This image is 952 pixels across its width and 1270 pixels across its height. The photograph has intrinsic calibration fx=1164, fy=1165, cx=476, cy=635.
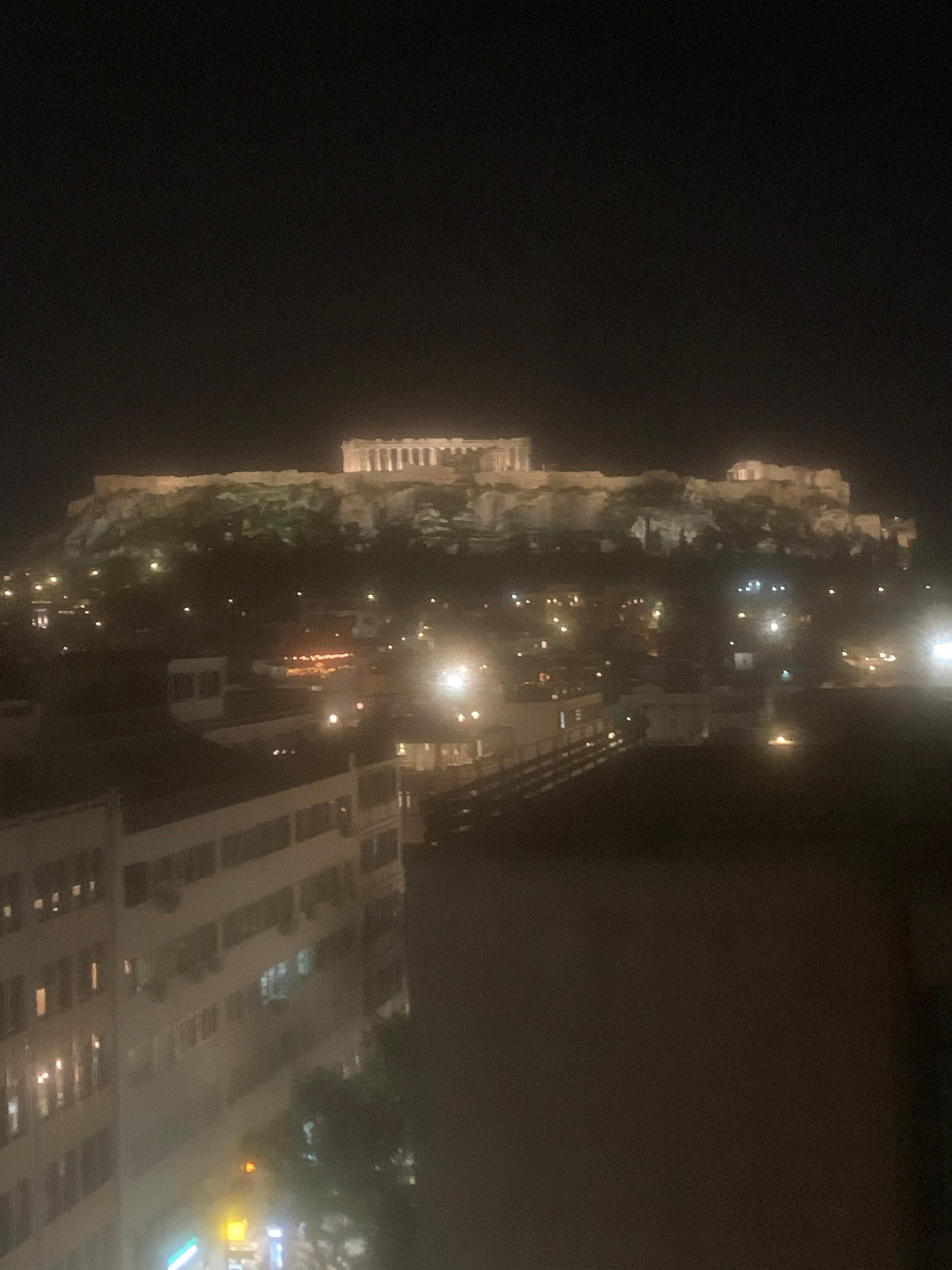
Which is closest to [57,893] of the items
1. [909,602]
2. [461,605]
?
[909,602]

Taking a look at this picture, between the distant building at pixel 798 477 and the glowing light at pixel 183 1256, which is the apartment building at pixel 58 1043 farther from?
the distant building at pixel 798 477

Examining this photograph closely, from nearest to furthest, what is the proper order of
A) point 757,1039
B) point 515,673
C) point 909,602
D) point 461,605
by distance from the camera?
point 757,1039 < point 515,673 < point 909,602 < point 461,605

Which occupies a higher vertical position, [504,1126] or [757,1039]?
[757,1039]

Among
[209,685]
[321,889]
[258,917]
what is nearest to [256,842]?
[258,917]

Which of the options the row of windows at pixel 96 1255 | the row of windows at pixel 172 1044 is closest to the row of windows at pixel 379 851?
the row of windows at pixel 172 1044

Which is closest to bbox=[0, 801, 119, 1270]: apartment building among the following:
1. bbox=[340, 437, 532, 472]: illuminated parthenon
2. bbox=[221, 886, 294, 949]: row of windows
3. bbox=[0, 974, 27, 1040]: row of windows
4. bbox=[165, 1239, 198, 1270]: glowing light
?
bbox=[0, 974, 27, 1040]: row of windows

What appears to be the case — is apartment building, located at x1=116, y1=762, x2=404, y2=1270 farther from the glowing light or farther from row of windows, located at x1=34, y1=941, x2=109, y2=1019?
row of windows, located at x1=34, y1=941, x2=109, y2=1019

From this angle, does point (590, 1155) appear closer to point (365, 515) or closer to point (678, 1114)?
point (678, 1114)
